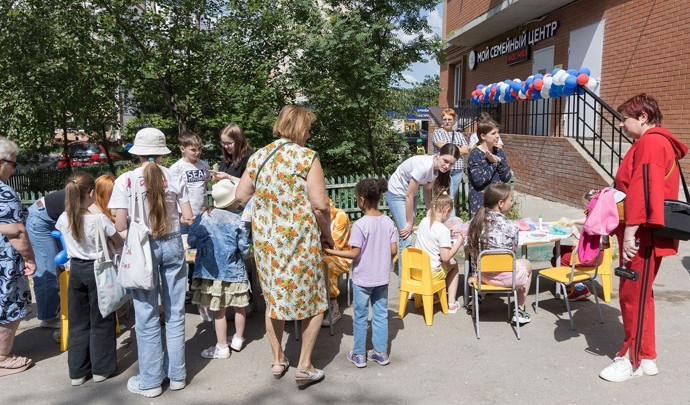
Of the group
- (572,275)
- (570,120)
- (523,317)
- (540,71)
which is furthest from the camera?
(540,71)

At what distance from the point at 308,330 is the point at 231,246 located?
3.05 ft

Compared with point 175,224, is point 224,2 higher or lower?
higher

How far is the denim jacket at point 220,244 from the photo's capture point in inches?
165

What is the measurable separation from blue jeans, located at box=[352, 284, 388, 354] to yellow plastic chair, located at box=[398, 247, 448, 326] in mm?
913

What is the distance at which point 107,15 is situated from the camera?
10.9m

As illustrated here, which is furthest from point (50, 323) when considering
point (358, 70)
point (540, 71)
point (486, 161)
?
point (540, 71)

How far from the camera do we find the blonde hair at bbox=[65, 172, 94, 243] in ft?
12.2

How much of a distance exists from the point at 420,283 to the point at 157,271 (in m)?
2.42

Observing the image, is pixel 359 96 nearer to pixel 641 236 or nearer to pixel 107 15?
pixel 107 15

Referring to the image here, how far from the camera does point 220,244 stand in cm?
420

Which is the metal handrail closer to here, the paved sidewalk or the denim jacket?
the paved sidewalk

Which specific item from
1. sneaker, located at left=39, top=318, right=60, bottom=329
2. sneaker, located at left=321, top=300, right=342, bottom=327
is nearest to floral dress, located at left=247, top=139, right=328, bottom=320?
sneaker, located at left=321, top=300, right=342, bottom=327

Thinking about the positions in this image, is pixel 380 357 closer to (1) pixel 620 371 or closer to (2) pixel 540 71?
(1) pixel 620 371

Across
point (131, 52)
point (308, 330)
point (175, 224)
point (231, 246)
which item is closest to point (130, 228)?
point (175, 224)
